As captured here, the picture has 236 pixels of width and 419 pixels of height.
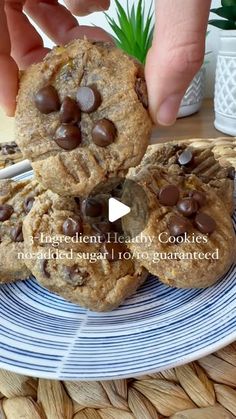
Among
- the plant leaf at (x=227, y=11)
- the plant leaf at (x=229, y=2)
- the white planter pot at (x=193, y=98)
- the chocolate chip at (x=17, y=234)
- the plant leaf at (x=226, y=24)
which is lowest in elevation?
the white planter pot at (x=193, y=98)

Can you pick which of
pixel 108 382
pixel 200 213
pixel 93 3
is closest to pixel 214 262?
pixel 200 213

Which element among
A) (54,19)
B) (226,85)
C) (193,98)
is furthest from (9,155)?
(193,98)

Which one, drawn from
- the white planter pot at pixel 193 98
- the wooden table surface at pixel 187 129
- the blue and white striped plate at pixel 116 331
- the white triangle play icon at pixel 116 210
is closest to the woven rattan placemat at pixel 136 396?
the blue and white striped plate at pixel 116 331

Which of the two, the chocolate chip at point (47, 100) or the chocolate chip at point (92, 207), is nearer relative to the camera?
the chocolate chip at point (47, 100)

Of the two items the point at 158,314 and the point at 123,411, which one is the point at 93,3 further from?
the point at 123,411

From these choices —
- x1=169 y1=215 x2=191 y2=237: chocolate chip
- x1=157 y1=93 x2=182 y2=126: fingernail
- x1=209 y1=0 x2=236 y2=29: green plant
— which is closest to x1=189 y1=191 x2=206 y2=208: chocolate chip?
x1=169 y1=215 x2=191 y2=237: chocolate chip

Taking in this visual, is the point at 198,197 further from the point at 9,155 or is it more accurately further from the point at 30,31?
the point at 9,155

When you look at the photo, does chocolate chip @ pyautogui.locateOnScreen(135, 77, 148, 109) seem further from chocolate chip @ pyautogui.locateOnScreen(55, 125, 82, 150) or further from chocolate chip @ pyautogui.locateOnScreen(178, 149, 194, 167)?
chocolate chip @ pyautogui.locateOnScreen(178, 149, 194, 167)

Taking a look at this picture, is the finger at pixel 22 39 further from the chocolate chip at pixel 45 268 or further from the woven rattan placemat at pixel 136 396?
the woven rattan placemat at pixel 136 396
